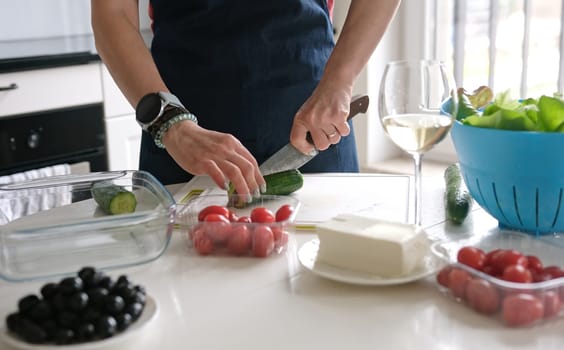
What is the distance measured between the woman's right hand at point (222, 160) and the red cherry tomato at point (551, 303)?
0.50m

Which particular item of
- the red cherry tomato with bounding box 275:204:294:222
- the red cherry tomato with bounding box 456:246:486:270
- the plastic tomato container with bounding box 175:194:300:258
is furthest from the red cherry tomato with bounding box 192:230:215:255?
the red cherry tomato with bounding box 456:246:486:270

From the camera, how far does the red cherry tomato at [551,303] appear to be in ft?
2.38

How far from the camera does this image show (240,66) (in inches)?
55.5

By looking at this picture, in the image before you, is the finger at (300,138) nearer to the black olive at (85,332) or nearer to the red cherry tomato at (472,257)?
the red cherry tomato at (472,257)

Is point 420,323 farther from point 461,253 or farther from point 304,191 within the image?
point 304,191

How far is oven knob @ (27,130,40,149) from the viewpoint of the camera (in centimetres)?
229

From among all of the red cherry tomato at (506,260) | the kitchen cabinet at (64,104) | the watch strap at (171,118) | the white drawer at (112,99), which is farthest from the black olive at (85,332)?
the white drawer at (112,99)

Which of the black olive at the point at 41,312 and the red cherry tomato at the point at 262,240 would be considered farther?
the red cherry tomato at the point at 262,240

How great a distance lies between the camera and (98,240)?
35.7 inches

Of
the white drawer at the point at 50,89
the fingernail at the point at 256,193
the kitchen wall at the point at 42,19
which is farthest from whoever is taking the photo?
the kitchen wall at the point at 42,19

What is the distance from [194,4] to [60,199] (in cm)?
49

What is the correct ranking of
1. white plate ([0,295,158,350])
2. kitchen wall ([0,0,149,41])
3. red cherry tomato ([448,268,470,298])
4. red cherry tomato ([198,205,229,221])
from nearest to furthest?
white plate ([0,295,158,350])
red cherry tomato ([448,268,470,298])
red cherry tomato ([198,205,229,221])
kitchen wall ([0,0,149,41])

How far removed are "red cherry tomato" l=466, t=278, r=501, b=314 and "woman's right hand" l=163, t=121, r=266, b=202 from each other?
43 cm

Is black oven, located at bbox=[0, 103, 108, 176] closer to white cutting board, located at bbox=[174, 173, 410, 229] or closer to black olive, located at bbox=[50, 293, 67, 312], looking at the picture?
white cutting board, located at bbox=[174, 173, 410, 229]
